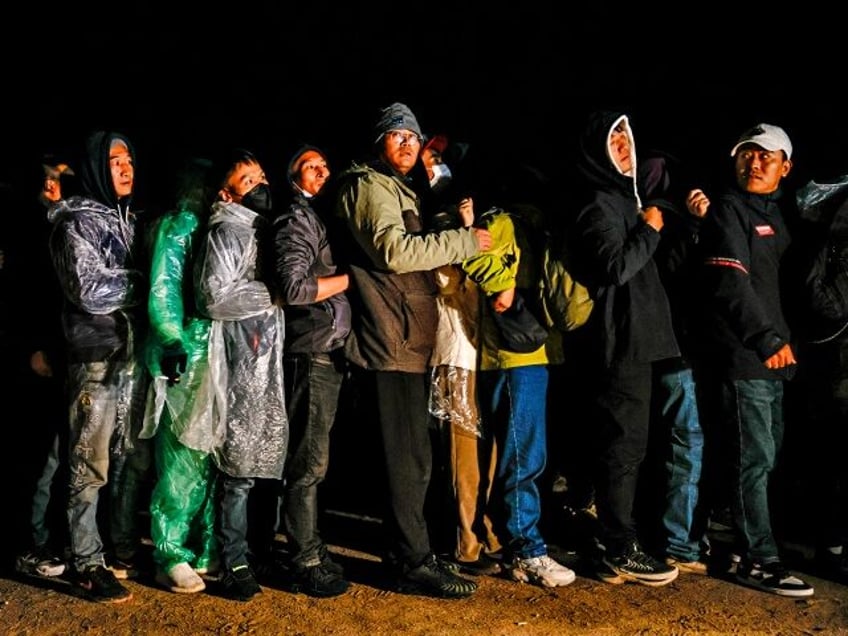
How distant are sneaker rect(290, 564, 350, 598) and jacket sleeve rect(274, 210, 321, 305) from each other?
1310 mm

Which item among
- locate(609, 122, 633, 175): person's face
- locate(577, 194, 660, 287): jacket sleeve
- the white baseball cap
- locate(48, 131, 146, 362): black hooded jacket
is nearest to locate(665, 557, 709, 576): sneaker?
locate(577, 194, 660, 287): jacket sleeve

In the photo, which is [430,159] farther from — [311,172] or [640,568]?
[640,568]

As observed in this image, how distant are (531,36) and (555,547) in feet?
12.1

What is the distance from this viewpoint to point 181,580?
4016 millimetres

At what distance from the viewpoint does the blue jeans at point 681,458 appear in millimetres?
4234

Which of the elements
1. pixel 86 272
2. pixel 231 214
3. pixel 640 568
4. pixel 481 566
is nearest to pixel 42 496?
pixel 86 272

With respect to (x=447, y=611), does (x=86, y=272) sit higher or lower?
higher

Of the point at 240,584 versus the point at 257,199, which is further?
Answer: the point at 257,199

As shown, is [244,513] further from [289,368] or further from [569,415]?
[569,415]

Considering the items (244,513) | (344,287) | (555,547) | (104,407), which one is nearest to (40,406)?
(104,407)

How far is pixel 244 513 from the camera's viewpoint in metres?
4.01

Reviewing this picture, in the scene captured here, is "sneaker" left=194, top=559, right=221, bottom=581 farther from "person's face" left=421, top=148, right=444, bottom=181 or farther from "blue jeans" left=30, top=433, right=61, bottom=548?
"person's face" left=421, top=148, right=444, bottom=181

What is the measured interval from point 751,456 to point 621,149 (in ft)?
5.40

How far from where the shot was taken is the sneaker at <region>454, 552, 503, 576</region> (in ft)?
14.0
